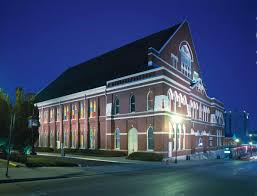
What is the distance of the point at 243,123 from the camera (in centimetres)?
A: 13850

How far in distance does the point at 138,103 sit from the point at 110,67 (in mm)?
14825

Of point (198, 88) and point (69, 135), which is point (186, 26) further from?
point (69, 135)

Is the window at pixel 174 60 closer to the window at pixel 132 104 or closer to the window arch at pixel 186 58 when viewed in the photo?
the window arch at pixel 186 58

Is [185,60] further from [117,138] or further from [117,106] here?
[117,138]

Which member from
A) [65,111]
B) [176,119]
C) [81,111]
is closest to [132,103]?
[176,119]

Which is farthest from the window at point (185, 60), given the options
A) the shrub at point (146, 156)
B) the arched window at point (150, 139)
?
the shrub at point (146, 156)

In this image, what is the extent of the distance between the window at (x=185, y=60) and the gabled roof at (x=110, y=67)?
434 cm

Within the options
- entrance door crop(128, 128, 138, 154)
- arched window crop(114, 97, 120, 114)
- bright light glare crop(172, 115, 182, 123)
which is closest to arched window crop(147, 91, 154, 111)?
bright light glare crop(172, 115, 182, 123)

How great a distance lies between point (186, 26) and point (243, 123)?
94.9 meters

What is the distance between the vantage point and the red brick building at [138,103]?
41469 mm

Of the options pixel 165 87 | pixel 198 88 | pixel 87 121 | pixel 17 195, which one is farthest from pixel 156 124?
pixel 17 195

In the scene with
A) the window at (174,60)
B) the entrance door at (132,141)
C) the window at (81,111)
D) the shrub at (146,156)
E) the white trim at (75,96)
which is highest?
the window at (174,60)

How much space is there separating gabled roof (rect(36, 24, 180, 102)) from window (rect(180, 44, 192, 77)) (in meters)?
4.34

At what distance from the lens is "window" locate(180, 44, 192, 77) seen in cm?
5438
